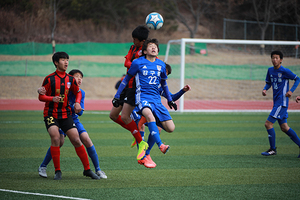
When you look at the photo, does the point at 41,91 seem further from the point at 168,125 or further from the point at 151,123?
the point at 168,125

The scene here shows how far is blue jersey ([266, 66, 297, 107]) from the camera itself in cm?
782

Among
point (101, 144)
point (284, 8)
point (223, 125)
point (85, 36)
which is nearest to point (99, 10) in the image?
point (85, 36)

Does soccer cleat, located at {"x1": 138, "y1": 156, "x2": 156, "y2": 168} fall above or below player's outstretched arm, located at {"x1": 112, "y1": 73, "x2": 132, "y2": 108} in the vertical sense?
below

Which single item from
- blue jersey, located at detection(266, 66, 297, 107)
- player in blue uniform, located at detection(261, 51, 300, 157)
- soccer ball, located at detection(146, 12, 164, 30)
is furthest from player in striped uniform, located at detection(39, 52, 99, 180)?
blue jersey, located at detection(266, 66, 297, 107)

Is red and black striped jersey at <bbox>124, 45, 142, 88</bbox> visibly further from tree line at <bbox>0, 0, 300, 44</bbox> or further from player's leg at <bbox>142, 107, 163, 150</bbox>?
tree line at <bbox>0, 0, 300, 44</bbox>

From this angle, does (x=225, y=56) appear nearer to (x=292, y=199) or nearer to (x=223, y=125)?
(x=223, y=125)

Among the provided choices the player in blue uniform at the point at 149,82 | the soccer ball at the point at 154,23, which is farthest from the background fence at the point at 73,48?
the player in blue uniform at the point at 149,82

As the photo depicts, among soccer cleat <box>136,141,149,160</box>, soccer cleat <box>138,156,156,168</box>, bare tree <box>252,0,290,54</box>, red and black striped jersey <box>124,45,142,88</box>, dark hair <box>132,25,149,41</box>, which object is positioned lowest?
soccer cleat <box>138,156,156,168</box>

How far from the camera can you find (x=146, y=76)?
17.8 ft

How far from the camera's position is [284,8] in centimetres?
3759

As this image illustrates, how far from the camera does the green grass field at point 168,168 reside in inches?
184

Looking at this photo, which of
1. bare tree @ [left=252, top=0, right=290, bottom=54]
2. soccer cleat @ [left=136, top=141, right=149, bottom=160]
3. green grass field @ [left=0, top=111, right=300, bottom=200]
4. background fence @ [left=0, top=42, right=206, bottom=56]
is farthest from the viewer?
bare tree @ [left=252, top=0, right=290, bottom=54]

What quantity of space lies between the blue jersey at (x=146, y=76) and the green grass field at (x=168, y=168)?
52.3 inches

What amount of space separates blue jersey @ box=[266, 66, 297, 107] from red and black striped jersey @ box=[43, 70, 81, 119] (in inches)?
193
